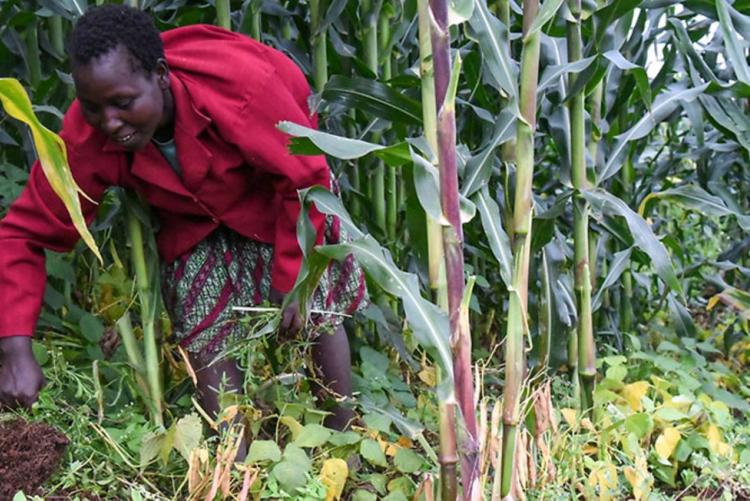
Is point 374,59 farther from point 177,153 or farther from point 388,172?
point 177,153

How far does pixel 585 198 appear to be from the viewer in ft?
8.62

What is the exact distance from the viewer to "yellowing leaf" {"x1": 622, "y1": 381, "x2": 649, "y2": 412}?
9.37 ft

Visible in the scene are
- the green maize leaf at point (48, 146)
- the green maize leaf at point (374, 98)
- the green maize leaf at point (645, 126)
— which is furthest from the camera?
the green maize leaf at point (645, 126)

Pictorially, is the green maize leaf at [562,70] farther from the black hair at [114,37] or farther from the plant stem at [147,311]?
the plant stem at [147,311]

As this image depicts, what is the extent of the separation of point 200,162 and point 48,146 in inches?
32.7

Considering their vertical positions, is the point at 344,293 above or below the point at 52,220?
below

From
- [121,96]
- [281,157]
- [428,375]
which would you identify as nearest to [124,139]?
[121,96]

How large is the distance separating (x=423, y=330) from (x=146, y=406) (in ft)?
3.55

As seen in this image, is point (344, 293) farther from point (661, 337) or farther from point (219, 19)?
point (661, 337)

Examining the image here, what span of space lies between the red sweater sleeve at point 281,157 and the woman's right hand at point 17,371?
2.02 ft

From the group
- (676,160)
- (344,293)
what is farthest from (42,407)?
(676,160)

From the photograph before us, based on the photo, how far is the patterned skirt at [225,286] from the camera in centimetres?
259

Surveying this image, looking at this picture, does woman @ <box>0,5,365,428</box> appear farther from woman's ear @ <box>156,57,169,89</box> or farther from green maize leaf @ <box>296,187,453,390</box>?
green maize leaf @ <box>296,187,453,390</box>

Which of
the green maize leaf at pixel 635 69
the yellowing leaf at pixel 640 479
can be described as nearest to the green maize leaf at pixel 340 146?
the green maize leaf at pixel 635 69
